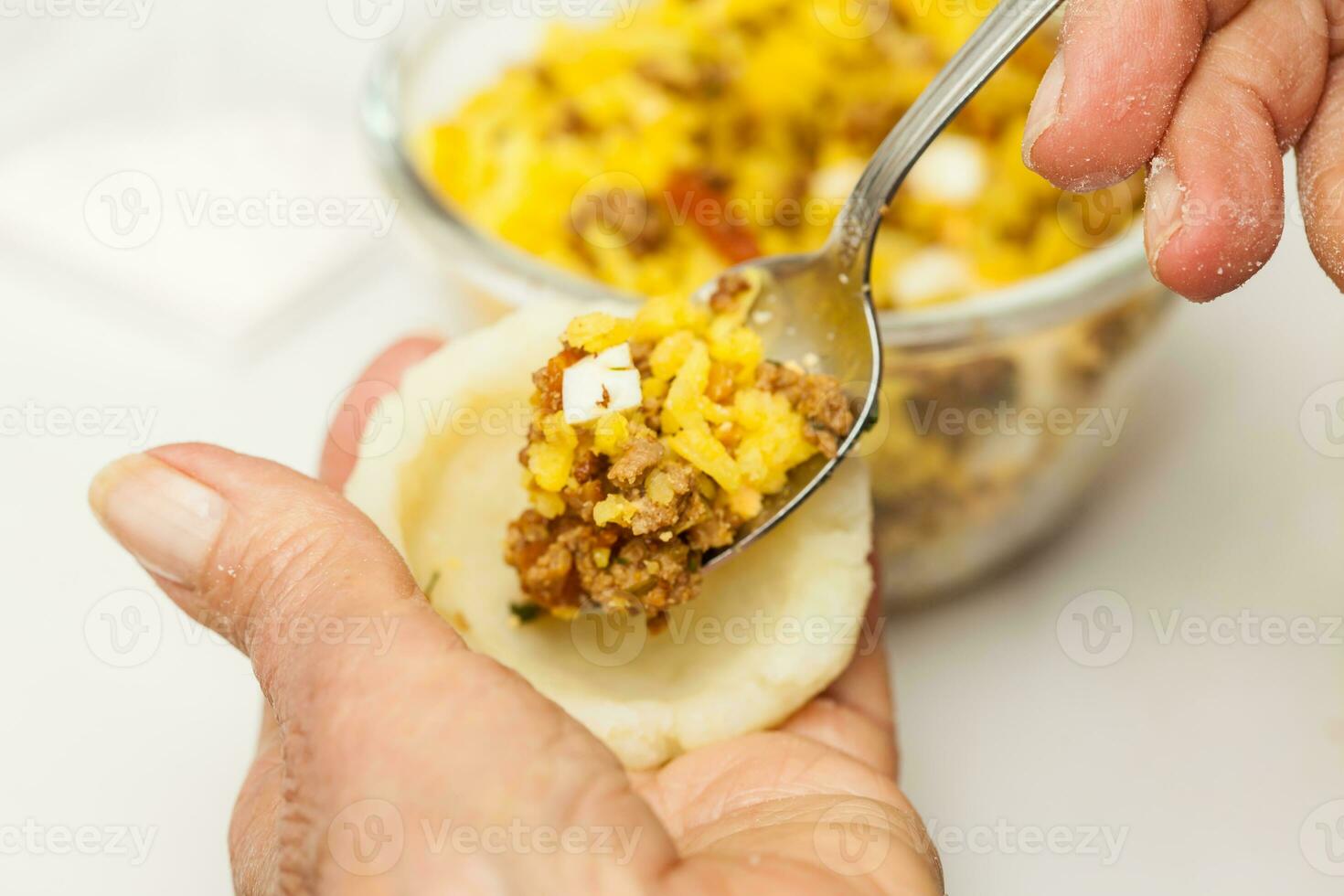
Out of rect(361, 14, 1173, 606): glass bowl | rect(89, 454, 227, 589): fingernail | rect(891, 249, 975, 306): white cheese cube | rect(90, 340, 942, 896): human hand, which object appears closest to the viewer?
rect(90, 340, 942, 896): human hand

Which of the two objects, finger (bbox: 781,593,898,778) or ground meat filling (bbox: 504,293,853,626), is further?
finger (bbox: 781,593,898,778)

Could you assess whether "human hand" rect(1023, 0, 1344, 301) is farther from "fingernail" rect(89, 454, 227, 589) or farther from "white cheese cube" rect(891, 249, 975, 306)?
"fingernail" rect(89, 454, 227, 589)

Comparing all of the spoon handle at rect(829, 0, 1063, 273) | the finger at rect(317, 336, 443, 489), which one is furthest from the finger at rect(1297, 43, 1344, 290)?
the finger at rect(317, 336, 443, 489)

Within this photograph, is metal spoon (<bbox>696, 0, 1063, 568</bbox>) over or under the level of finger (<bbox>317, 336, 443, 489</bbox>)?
over

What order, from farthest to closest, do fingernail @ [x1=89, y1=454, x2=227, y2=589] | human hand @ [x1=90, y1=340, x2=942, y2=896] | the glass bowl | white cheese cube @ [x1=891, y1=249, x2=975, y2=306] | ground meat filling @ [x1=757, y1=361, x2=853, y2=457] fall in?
white cheese cube @ [x1=891, y1=249, x2=975, y2=306]
the glass bowl
ground meat filling @ [x1=757, y1=361, x2=853, y2=457]
fingernail @ [x1=89, y1=454, x2=227, y2=589]
human hand @ [x1=90, y1=340, x2=942, y2=896]

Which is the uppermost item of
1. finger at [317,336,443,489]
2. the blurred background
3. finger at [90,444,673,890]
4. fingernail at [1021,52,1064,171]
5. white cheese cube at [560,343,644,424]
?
fingernail at [1021,52,1064,171]

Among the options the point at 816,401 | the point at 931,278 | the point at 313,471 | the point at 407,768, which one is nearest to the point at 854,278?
the point at 816,401

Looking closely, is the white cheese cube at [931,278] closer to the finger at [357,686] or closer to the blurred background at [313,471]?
the blurred background at [313,471]
